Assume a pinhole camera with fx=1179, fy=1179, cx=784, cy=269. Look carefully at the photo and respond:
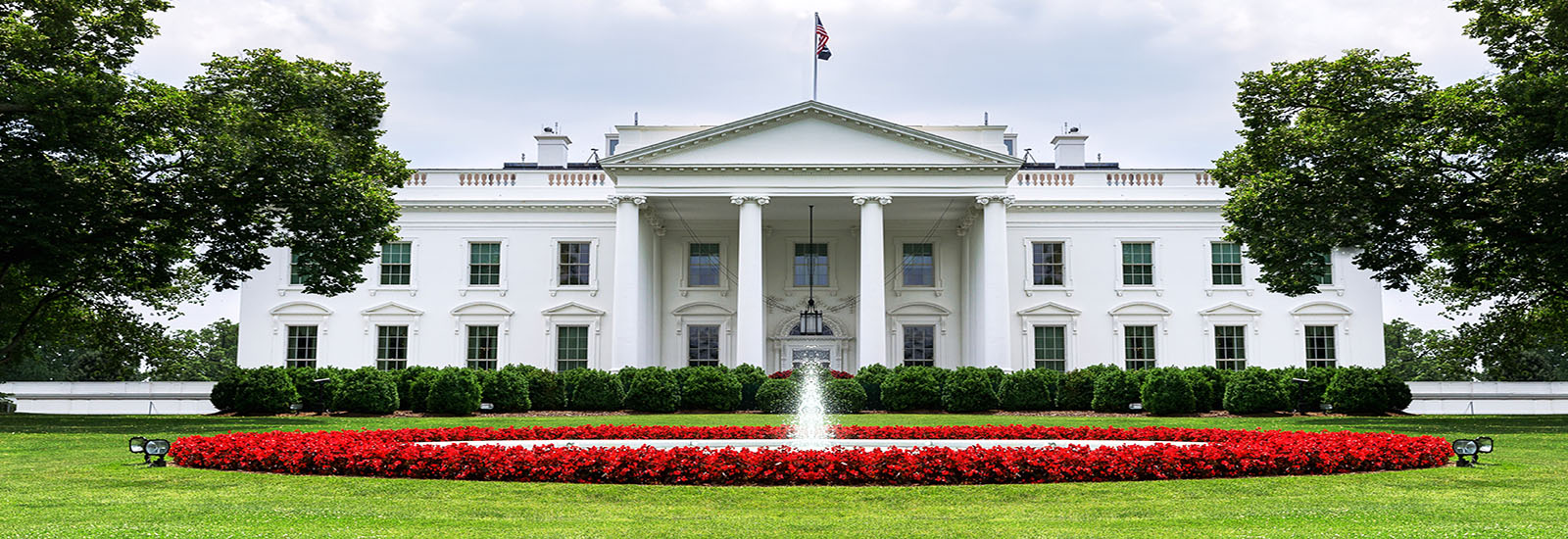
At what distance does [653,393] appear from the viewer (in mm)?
28594

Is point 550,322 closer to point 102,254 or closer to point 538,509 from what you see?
point 102,254

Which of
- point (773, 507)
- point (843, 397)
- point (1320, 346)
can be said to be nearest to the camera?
point (773, 507)

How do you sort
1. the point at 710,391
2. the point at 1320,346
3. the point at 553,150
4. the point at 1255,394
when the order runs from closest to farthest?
the point at 1255,394 < the point at 710,391 < the point at 1320,346 < the point at 553,150

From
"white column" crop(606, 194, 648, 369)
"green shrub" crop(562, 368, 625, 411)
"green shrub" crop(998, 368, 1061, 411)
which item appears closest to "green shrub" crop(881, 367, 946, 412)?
"green shrub" crop(998, 368, 1061, 411)

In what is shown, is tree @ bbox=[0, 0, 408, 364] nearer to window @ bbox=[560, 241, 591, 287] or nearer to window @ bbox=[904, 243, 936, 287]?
window @ bbox=[560, 241, 591, 287]

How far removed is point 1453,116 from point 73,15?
2449 centimetres

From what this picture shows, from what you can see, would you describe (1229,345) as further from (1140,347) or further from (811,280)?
(811,280)

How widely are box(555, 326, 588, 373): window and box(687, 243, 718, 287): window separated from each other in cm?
391

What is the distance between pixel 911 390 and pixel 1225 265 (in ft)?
48.5

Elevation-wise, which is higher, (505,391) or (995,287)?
(995,287)

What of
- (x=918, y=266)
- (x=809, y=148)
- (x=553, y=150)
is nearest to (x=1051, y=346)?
(x=918, y=266)

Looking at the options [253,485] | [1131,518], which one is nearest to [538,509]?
[253,485]

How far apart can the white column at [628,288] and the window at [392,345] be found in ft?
27.9

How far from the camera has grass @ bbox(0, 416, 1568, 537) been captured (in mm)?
8375
